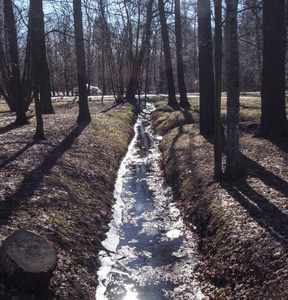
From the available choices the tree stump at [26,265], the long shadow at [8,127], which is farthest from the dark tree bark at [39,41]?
the tree stump at [26,265]

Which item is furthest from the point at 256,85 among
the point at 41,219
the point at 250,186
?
the point at 41,219

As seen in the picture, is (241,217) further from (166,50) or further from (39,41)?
(166,50)

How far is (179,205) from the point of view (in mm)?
8383

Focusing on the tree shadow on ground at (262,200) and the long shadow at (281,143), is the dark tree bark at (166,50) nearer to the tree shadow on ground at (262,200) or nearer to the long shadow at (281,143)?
the long shadow at (281,143)

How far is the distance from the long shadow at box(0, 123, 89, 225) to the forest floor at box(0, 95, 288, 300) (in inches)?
0.7

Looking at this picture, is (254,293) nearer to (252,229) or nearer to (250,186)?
(252,229)

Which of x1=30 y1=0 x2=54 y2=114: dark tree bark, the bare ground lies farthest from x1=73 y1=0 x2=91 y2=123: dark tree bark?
the bare ground

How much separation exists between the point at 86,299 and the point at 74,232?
1689 mm

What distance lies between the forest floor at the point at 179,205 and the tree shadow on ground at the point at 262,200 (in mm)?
17

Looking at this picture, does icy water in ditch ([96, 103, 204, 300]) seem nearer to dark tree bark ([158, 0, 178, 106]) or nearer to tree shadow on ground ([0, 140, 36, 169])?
tree shadow on ground ([0, 140, 36, 169])

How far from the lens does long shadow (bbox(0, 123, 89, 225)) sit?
6.03 meters

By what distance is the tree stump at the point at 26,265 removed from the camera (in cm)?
387

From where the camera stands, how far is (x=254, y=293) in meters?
4.38

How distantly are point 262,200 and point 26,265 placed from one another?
192 inches
